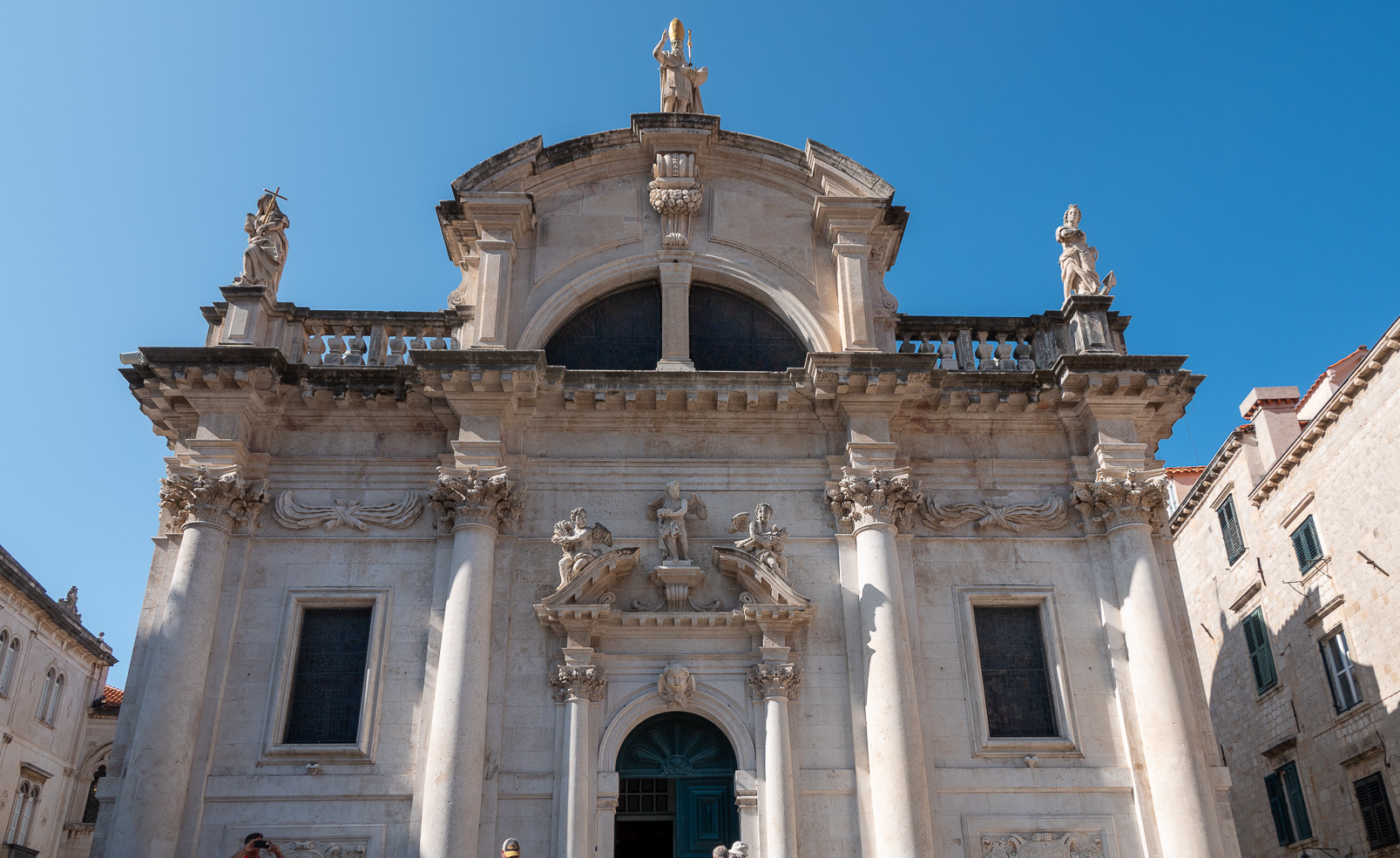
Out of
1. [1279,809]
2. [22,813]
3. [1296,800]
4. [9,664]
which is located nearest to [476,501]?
[1296,800]

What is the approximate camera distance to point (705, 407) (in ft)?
50.2

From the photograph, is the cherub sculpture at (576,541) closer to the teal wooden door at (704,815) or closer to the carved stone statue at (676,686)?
the carved stone statue at (676,686)

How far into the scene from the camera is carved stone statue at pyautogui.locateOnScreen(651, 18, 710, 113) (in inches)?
707

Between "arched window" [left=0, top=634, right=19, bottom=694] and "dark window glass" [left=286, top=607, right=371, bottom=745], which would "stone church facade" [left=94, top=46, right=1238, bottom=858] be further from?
"arched window" [left=0, top=634, right=19, bottom=694]

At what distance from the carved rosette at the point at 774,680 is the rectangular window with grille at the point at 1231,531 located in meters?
15.4

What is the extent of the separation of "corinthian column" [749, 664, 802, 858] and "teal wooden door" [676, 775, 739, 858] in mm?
560

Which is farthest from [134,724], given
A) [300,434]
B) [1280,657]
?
[1280,657]

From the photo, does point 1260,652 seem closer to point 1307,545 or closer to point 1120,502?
point 1307,545

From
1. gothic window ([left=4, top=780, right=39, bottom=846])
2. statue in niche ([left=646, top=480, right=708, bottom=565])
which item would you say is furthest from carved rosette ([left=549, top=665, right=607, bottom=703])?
gothic window ([left=4, top=780, right=39, bottom=846])

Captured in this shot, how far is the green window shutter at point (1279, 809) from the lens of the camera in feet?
74.4

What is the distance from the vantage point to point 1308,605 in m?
21.6

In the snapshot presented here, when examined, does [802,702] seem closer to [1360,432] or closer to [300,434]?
[300,434]

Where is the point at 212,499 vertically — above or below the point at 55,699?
below

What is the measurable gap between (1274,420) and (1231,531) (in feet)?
10.2
